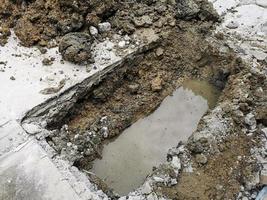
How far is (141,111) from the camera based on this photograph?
6949mm

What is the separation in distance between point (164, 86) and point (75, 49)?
5.54 feet

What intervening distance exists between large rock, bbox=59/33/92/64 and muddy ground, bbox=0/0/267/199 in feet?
1.11

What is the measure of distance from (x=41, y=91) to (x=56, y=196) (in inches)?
73.3

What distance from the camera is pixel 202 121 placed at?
6.44m

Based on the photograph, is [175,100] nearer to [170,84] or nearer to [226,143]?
[170,84]

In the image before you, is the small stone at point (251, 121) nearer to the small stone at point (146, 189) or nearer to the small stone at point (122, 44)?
the small stone at point (146, 189)

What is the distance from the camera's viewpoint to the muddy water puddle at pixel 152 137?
615 cm

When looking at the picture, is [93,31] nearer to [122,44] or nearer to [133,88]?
[122,44]

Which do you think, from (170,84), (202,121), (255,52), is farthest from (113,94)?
(255,52)

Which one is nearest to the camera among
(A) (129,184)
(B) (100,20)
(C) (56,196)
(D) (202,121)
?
(C) (56,196)

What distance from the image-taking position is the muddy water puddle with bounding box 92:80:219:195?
615 cm

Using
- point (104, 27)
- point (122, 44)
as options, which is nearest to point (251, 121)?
point (122, 44)

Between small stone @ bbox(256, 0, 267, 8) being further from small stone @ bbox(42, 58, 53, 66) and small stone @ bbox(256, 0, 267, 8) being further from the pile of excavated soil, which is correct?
small stone @ bbox(42, 58, 53, 66)

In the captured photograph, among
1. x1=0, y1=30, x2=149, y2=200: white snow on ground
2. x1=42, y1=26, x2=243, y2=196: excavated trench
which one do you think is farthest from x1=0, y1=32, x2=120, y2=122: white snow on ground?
x1=42, y1=26, x2=243, y2=196: excavated trench
